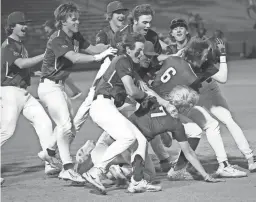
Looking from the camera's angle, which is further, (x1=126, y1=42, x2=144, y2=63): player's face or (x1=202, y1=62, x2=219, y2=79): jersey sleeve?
(x1=202, y1=62, x2=219, y2=79): jersey sleeve

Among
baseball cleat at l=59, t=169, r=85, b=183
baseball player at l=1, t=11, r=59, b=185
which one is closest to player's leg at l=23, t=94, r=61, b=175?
baseball player at l=1, t=11, r=59, b=185

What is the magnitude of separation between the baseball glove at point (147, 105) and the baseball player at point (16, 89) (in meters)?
1.30

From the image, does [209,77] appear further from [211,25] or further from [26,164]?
[211,25]

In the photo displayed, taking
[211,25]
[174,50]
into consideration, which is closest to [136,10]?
[174,50]

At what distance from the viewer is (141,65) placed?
25.0 feet

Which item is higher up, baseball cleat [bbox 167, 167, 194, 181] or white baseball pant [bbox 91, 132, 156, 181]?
white baseball pant [bbox 91, 132, 156, 181]

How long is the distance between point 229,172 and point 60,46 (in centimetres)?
231

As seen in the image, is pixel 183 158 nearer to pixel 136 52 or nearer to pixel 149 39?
pixel 136 52

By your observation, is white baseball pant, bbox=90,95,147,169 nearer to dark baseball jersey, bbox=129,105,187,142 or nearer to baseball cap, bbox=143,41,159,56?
dark baseball jersey, bbox=129,105,187,142

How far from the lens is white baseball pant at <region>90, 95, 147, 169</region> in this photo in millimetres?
7270

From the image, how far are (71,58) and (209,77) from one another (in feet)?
5.09

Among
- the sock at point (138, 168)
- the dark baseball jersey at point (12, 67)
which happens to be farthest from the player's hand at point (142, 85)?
the dark baseball jersey at point (12, 67)

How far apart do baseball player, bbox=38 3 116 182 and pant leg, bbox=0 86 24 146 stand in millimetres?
268

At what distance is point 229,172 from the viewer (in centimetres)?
793
